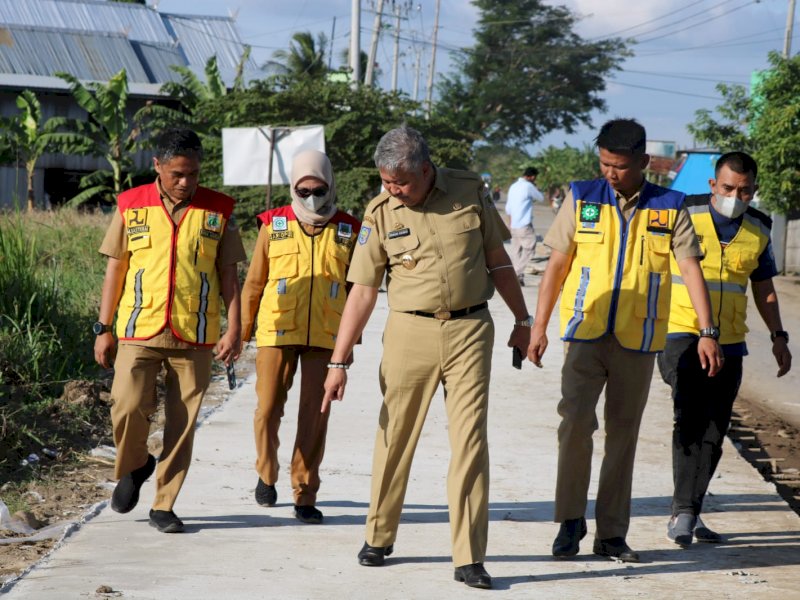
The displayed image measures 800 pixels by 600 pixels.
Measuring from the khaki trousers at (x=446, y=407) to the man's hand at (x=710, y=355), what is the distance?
3.49ft

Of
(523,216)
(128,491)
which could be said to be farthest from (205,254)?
(523,216)

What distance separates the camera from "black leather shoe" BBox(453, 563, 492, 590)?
17.1 feet

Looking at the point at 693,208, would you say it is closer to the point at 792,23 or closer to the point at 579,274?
the point at 579,274

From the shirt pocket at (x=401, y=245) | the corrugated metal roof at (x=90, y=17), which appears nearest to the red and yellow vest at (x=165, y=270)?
the shirt pocket at (x=401, y=245)

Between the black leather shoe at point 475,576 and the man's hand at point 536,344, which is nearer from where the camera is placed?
the black leather shoe at point 475,576

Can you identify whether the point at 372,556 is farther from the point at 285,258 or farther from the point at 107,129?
the point at 107,129

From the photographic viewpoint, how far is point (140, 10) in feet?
156

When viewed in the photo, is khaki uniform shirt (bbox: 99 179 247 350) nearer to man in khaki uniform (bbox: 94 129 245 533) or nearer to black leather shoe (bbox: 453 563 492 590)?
man in khaki uniform (bbox: 94 129 245 533)

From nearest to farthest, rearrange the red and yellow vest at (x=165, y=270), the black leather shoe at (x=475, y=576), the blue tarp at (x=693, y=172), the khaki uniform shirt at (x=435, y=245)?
1. the black leather shoe at (x=475, y=576)
2. the khaki uniform shirt at (x=435, y=245)
3. the red and yellow vest at (x=165, y=270)
4. the blue tarp at (x=693, y=172)

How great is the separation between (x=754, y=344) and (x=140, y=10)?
3647 cm

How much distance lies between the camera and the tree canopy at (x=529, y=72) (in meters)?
62.1

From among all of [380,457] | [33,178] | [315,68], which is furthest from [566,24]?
[380,457]

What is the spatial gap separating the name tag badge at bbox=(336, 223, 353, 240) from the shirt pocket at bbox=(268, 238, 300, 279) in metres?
0.24

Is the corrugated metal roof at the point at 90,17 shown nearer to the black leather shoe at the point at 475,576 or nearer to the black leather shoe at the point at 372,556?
the black leather shoe at the point at 372,556
